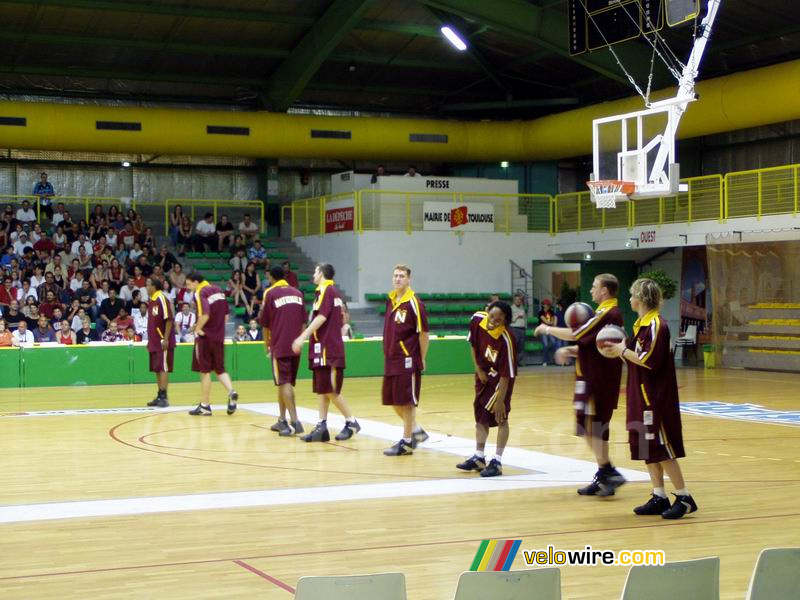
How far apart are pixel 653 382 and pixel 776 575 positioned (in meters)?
3.73

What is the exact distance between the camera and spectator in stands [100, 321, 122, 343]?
68.3 feet

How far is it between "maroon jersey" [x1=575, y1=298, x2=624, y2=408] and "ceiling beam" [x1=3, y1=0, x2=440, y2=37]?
17.2 metres

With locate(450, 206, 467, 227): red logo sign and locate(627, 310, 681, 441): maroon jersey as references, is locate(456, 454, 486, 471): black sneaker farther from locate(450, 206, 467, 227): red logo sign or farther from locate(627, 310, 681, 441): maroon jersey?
locate(450, 206, 467, 227): red logo sign

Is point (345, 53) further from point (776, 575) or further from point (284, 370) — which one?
point (776, 575)

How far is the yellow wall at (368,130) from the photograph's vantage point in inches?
917

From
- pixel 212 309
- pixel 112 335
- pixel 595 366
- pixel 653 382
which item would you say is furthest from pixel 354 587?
pixel 112 335

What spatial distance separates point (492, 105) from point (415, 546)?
80.7 feet

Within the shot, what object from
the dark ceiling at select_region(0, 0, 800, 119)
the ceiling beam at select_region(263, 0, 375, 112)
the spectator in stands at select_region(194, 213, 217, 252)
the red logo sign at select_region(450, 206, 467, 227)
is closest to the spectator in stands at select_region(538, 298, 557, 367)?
the red logo sign at select_region(450, 206, 467, 227)

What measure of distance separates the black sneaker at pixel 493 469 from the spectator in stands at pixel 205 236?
62.4ft

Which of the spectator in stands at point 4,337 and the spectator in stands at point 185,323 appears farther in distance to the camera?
the spectator in stands at point 185,323

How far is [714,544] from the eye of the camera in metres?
6.61

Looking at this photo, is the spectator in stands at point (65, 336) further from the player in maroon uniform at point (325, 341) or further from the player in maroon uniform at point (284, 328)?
the player in maroon uniform at point (325, 341)

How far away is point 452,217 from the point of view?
90.1ft

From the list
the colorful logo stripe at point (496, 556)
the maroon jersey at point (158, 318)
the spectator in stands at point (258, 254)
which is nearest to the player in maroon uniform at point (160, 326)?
the maroon jersey at point (158, 318)
